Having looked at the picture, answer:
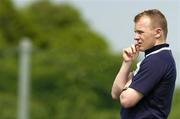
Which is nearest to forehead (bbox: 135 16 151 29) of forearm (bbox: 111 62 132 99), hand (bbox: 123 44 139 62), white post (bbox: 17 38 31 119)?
hand (bbox: 123 44 139 62)

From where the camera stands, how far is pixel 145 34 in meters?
5.56

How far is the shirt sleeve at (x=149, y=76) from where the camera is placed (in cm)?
549

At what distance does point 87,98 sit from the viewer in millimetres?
15516

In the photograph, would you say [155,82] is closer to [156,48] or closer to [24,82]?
[156,48]

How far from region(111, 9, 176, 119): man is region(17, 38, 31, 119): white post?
37.2 ft


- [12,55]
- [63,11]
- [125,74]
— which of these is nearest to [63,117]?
[12,55]

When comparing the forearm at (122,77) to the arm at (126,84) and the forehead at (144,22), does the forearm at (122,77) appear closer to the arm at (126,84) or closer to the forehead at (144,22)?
the arm at (126,84)

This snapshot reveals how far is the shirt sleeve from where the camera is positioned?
5.49m

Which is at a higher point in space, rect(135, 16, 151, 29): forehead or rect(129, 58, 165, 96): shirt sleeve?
rect(135, 16, 151, 29): forehead

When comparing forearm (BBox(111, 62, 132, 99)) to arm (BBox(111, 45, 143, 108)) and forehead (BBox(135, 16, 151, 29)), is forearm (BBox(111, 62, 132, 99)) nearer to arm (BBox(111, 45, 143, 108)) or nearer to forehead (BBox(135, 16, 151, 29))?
arm (BBox(111, 45, 143, 108))

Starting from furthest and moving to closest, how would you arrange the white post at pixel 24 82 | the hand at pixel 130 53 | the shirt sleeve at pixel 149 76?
the white post at pixel 24 82 < the hand at pixel 130 53 < the shirt sleeve at pixel 149 76

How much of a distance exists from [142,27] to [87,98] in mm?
9989

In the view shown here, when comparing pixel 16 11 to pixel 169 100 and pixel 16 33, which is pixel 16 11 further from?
pixel 169 100

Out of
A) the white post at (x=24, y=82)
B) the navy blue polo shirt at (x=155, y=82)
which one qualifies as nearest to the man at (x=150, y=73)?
the navy blue polo shirt at (x=155, y=82)
